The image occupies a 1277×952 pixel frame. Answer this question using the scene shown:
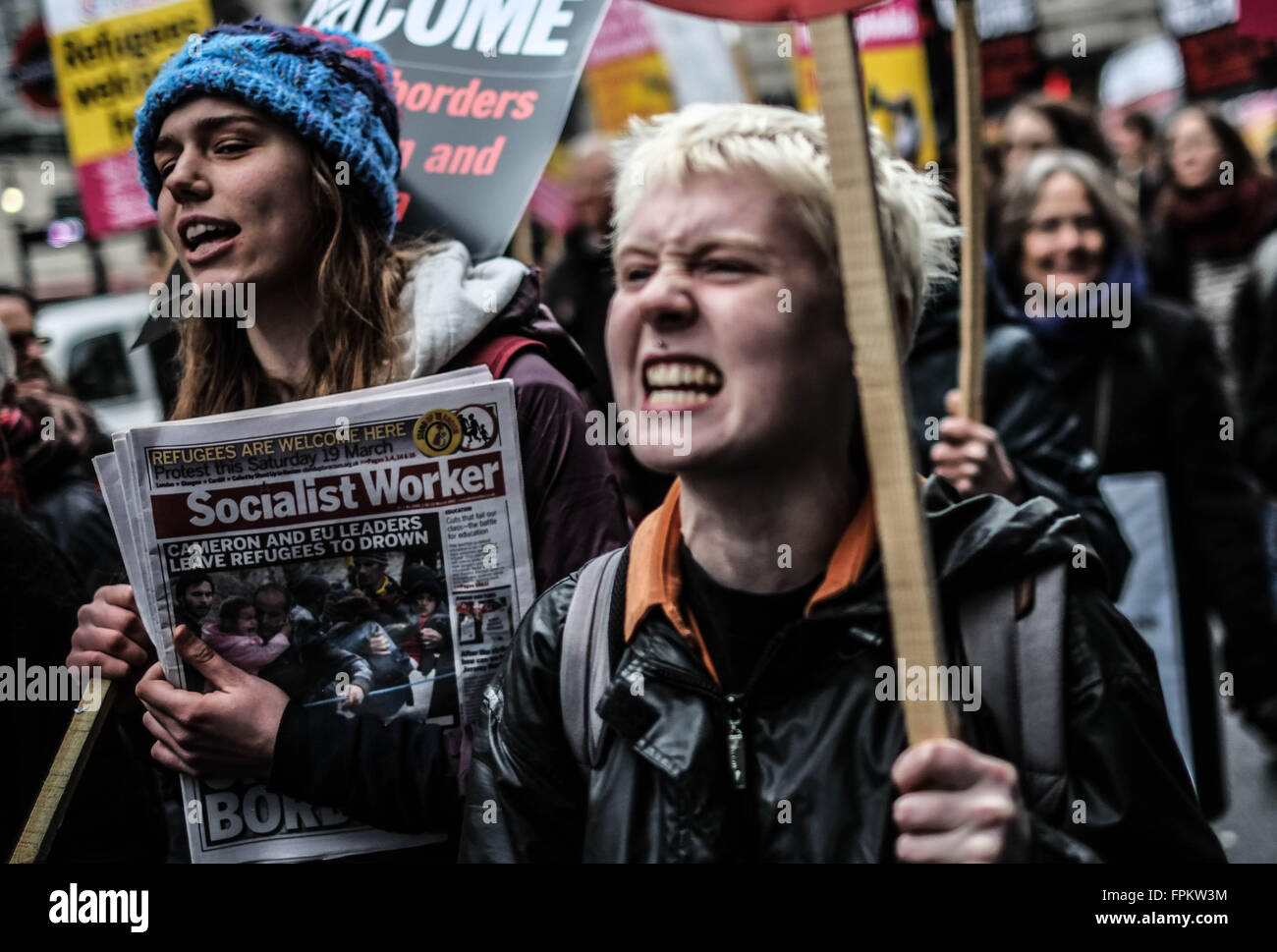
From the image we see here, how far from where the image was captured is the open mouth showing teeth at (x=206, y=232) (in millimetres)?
2164

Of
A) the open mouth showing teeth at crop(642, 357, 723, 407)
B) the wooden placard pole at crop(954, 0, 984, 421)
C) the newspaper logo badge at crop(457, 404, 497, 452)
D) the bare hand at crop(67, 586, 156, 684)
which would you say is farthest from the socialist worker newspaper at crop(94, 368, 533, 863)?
the wooden placard pole at crop(954, 0, 984, 421)

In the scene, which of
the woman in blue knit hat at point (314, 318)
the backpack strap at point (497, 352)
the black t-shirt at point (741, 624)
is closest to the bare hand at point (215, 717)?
the woman in blue knit hat at point (314, 318)

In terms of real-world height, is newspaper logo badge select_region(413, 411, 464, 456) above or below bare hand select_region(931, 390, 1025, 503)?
above

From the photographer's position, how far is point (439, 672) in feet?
6.72

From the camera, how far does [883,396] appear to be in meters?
1.38

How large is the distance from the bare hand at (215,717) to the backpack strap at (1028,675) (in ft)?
3.28

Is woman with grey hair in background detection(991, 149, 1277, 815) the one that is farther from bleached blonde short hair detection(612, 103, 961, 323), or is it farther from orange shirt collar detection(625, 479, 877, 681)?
orange shirt collar detection(625, 479, 877, 681)

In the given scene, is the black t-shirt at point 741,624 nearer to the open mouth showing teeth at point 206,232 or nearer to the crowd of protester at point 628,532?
the crowd of protester at point 628,532

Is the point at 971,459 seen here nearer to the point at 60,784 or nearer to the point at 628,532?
the point at 628,532

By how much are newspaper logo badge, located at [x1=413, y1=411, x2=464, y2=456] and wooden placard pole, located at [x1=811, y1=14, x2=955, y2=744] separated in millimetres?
788

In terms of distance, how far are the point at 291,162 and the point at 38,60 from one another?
23.9 ft

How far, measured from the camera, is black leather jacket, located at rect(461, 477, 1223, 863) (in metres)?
1.55
